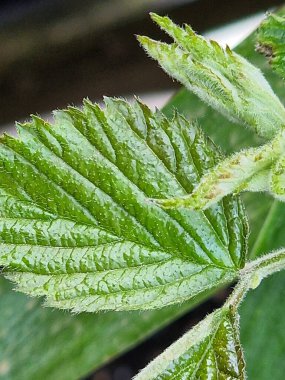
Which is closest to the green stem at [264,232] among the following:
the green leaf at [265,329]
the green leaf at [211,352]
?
the green leaf at [265,329]

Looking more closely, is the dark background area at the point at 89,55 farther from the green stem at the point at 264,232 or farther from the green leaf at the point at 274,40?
the green leaf at the point at 274,40

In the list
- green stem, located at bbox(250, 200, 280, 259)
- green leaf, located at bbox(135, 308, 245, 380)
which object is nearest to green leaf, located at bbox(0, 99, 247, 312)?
green leaf, located at bbox(135, 308, 245, 380)

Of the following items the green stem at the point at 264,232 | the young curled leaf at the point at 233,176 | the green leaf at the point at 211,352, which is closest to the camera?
the young curled leaf at the point at 233,176

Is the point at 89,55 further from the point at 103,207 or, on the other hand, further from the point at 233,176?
the point at 233,176

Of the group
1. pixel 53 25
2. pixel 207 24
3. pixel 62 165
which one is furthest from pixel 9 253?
pixel 53 25

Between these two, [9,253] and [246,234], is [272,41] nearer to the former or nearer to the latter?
[246,234]

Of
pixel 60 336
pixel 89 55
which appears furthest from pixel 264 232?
pixel 89 55

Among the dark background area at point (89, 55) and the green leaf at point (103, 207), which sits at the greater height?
the dark background area at point (89, 55)

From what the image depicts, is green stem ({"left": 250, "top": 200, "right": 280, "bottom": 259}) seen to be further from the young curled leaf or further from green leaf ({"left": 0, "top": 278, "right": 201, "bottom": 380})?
the young curled leaf
